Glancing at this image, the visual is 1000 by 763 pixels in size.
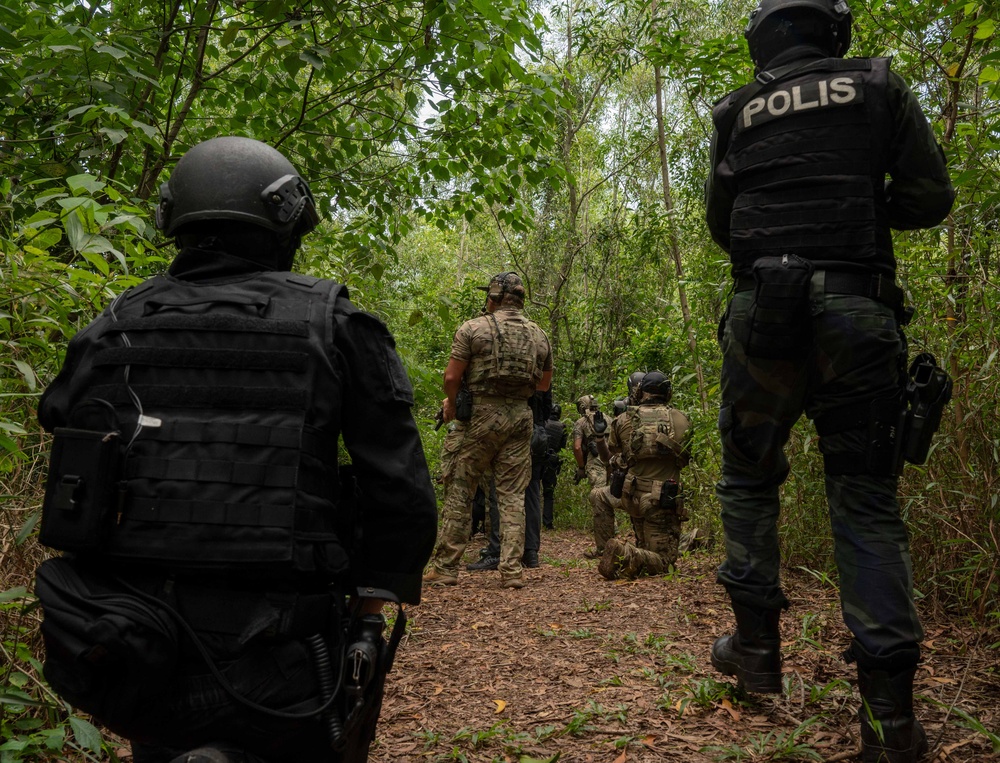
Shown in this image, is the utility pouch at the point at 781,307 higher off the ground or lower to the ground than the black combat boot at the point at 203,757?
higher

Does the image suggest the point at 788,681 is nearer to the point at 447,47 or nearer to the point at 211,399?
the point at 211,399

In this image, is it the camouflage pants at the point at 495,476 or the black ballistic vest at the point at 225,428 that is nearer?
the black ballistic vest at the point at 225,428

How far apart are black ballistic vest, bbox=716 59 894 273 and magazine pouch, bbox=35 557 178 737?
2.19 m

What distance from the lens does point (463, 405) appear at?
6.39 m

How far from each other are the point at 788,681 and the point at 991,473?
4.36 feet

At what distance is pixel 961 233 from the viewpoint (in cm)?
358

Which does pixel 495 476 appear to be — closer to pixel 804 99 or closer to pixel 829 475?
pixel 829 475

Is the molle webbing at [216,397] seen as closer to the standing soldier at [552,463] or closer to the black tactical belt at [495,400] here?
the black tactical belt at [495,400]

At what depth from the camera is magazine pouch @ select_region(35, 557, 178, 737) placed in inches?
52.5

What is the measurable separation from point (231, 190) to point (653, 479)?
575 cm

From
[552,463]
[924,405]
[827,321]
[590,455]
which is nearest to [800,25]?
[827,321]

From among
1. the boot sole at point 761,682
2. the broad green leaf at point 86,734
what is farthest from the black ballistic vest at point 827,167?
the broad green leaf at point 86,734

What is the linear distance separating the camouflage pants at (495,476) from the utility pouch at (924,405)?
4.22 m

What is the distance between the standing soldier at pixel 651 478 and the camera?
21.6ft
